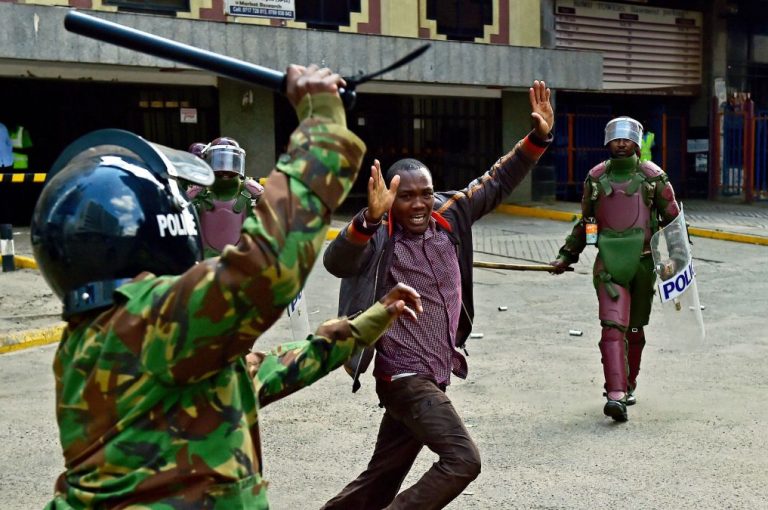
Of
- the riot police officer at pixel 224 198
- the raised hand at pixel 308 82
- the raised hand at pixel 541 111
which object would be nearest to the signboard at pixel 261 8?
the riot police officer at pixel 224 198

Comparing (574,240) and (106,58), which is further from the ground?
(106,58)

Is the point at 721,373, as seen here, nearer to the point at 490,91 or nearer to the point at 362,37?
the point at 362,37

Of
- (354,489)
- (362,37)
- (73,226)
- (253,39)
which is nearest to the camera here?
(73,226)

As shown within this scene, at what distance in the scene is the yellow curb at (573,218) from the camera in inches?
640

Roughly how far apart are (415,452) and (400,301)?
194 cm

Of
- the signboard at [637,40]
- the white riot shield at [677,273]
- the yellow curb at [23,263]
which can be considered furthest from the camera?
the signboard at [637,40]

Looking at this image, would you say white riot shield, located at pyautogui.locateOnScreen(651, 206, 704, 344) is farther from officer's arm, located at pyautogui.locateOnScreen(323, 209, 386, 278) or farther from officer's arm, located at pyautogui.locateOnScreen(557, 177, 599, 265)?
officer's arm, located at pyautogui.locateOnScreen(323, 209, 386, 278)

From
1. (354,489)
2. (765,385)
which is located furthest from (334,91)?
(765,385)

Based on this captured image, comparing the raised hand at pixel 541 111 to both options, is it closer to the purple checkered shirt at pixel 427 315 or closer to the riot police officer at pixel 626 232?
the purple checkered shirt at pixel 427 315

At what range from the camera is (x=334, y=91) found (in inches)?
75.1

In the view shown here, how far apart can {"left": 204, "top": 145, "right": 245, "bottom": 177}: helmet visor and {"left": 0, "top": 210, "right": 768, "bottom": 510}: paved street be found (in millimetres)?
1695

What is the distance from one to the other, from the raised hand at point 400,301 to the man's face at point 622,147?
4396 mm

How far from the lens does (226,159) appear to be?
302 inches

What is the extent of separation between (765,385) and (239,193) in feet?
13.1
